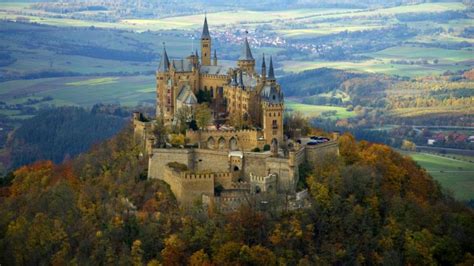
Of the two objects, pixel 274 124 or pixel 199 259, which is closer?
pixel 199 259

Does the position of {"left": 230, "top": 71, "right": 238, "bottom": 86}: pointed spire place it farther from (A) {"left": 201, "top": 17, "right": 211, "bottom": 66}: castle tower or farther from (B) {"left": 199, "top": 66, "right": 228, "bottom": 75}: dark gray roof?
(A) {"left": 201, "top": 17, "right": 211, "bottom": 66}: castle tower

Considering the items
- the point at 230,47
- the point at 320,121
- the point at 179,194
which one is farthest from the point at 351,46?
the point at 179,194

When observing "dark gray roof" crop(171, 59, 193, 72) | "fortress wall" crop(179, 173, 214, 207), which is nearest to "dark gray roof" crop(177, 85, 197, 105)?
"dark gray roof" crop(171, 59, 193, 72)

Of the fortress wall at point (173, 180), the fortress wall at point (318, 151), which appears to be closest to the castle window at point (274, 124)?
the fortress wall at point (318, 151)

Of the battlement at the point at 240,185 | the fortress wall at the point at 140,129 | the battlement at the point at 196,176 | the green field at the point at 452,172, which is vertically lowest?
the green field at the point at 452,172

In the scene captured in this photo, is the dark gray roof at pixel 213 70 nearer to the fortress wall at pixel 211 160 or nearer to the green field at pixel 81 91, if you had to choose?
the fortress wall at pixel 211 160

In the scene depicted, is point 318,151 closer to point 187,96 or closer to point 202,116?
point 202,116

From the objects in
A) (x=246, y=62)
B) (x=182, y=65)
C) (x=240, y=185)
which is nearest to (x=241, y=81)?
(x=246, y=62)
